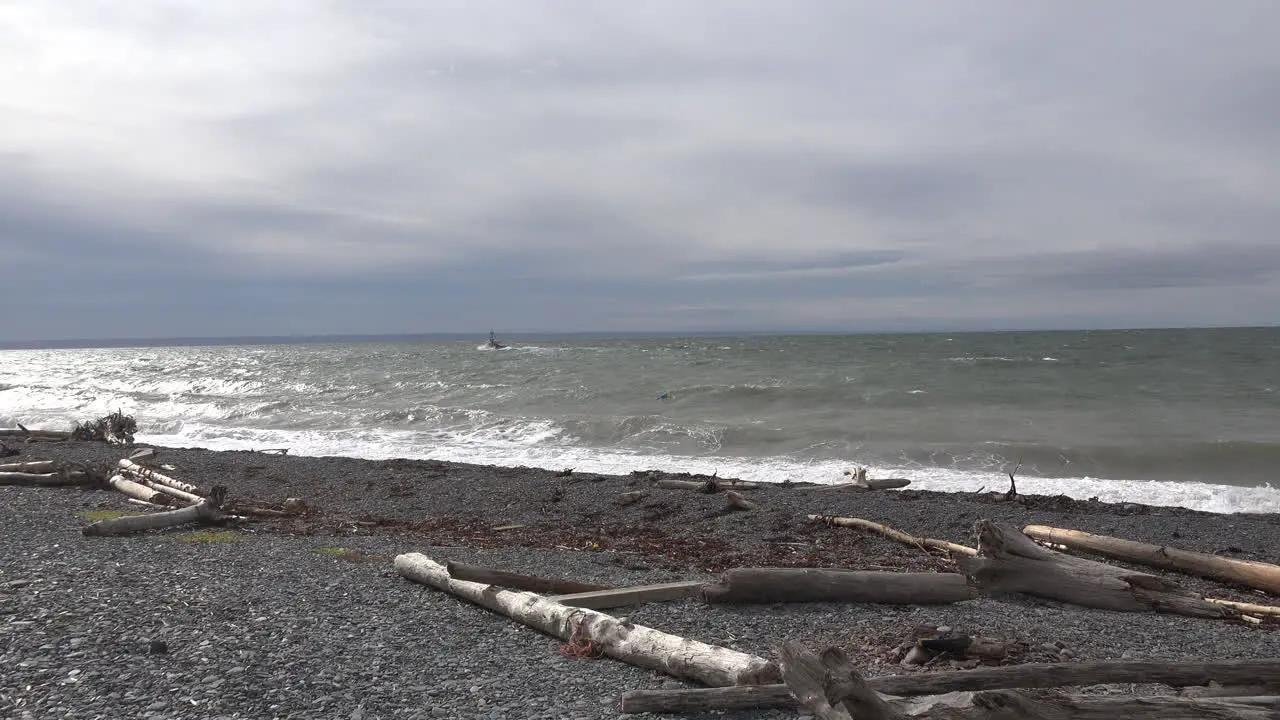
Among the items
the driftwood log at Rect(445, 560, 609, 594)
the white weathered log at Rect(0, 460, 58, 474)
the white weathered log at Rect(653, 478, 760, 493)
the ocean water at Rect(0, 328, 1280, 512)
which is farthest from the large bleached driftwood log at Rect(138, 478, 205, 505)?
the ocean water at Rect(0, 328, 1280, 512)

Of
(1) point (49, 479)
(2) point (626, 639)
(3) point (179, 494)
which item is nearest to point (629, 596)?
(2) point (626, 639)

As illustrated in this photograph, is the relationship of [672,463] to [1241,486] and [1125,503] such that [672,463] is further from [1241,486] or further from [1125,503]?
[1241,486]

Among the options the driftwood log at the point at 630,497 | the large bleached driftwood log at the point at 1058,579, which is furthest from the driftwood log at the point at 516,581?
the driftwood log at the point at 630,497

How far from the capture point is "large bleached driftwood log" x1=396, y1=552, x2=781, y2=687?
16.7 feet

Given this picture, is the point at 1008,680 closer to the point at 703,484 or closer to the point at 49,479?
the point at 703,484

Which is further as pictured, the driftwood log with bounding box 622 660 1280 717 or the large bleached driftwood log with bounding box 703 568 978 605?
the large bleached driftwood log with bounding box 703 568 978 605

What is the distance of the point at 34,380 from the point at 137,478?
52.6 meters

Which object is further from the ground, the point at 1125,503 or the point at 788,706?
the point at 788,706

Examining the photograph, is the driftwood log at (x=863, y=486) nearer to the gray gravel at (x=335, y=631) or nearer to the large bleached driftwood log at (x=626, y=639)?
the gray gravel at (x=335, y=631)

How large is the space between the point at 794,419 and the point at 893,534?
16126mm

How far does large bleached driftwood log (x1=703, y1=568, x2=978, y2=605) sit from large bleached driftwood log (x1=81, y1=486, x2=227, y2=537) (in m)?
7.46

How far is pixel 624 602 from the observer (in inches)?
287

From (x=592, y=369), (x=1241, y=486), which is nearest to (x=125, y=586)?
(x=1241, y=486)

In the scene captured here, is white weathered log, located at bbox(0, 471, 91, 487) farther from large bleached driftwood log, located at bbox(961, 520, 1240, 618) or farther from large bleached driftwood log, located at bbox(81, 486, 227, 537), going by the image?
large bleached driftwood log, located at bbox(961, 520, 1240, 618)
